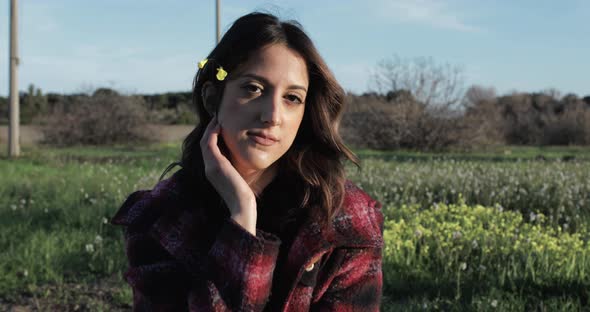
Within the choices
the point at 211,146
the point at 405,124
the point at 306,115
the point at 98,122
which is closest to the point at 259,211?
the point at 211,146

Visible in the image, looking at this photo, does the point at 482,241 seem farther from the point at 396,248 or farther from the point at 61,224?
the point at 61,224

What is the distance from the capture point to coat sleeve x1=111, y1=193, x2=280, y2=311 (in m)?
1.63

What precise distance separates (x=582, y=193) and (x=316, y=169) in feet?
19.5

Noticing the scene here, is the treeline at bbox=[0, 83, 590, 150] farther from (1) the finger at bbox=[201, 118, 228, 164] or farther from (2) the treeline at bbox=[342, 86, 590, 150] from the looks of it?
(1) the finger at bbox=[201, 118, 228, 164]

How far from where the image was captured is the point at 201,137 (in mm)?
2057

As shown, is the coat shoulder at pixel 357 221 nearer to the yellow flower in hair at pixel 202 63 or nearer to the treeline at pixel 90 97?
the yellow flower in hair at pixel 202 63

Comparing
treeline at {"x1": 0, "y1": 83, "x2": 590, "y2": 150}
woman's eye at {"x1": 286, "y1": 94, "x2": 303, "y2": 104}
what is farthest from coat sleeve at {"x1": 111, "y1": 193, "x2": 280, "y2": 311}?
treeline at {"x1": 0, "y1": 83, "x2": 590, "y2": 150}

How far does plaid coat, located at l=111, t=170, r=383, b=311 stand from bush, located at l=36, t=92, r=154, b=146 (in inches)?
892

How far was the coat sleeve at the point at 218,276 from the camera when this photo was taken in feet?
5.35

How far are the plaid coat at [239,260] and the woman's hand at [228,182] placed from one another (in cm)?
5

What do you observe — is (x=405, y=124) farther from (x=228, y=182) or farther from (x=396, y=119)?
(x=228, y=182)

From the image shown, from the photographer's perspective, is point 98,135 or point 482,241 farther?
point 98,135

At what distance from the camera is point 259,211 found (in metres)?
1.89

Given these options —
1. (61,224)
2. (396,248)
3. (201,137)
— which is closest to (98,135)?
(61,224)
